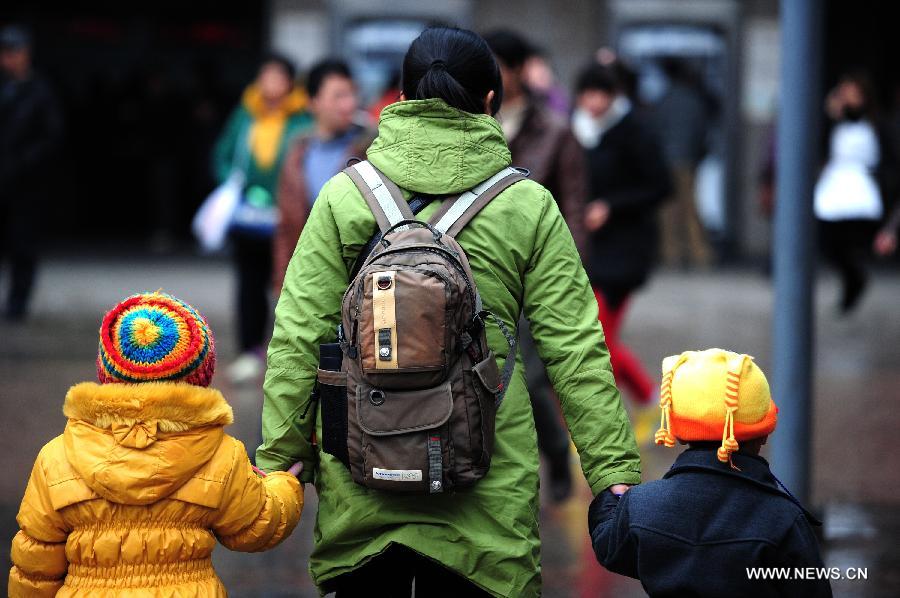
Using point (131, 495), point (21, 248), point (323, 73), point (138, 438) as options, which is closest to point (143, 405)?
point (138, 438)

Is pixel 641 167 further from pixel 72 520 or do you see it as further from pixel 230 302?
pixel 230 302

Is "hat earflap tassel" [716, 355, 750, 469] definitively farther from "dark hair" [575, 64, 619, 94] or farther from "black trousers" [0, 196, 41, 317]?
"black trousers" [0, 196, 41, 317]

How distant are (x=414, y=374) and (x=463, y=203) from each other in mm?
476

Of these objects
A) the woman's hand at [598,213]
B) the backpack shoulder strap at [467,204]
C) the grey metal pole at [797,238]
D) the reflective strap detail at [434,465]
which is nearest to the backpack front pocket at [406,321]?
the reflective strap detail at [434,465]

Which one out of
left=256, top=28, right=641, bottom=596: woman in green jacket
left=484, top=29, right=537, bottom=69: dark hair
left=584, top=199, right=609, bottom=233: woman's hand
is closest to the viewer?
left=256, top=28, right=641, bottom=596: woman in green jacket

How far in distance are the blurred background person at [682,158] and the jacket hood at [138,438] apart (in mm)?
12916

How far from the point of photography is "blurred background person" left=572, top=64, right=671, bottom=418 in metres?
7.40

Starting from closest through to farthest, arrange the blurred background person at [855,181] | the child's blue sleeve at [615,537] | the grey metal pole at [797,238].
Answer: the child's blue sleeve at [615,537]
the grey metal pole at [797,238]
the blurred background person at [855,181]

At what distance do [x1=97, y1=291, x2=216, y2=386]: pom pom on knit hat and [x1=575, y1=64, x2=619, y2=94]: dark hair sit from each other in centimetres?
445

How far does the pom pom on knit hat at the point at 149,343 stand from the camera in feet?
10.9

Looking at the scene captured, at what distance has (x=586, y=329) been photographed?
3.50m

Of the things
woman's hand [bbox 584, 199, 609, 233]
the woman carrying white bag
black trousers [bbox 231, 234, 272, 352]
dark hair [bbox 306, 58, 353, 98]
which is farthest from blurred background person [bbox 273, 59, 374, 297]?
black trousers [bbox 231, 234, 272, 352]

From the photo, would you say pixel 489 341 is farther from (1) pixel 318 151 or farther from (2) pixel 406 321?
(1) pixel 318 151

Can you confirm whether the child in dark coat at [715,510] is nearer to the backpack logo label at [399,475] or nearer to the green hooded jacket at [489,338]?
the green hooded jacket at [489,338]
